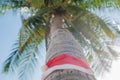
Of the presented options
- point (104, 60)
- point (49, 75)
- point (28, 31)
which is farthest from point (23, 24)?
point (49, 75)

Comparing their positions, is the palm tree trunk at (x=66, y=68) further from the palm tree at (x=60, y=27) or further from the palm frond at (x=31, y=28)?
the palm frond at (x=31, y=28)

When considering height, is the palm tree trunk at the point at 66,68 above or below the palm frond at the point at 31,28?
below

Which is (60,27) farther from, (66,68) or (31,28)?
(66,68)

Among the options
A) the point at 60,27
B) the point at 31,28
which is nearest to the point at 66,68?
the point at 60,27

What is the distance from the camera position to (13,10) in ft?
31.5

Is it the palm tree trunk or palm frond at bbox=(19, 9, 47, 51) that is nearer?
the palm tree trunk

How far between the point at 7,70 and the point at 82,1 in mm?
3397

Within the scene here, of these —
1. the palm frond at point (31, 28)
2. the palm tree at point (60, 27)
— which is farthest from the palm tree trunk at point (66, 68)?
the palm frond at point (31, 28)

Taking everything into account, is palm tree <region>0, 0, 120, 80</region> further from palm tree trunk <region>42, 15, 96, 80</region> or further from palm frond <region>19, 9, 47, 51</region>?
palm tree trunk <region>42, 15, 96, 80</region>

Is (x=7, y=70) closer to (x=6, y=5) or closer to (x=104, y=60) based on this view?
(x=6, y=5)

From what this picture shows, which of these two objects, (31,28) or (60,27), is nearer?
(60,27)

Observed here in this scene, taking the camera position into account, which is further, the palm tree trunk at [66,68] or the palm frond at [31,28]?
the palm frond at [31,28]

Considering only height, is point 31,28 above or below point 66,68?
above

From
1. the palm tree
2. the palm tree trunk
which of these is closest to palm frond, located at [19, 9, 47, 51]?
the palm tree
